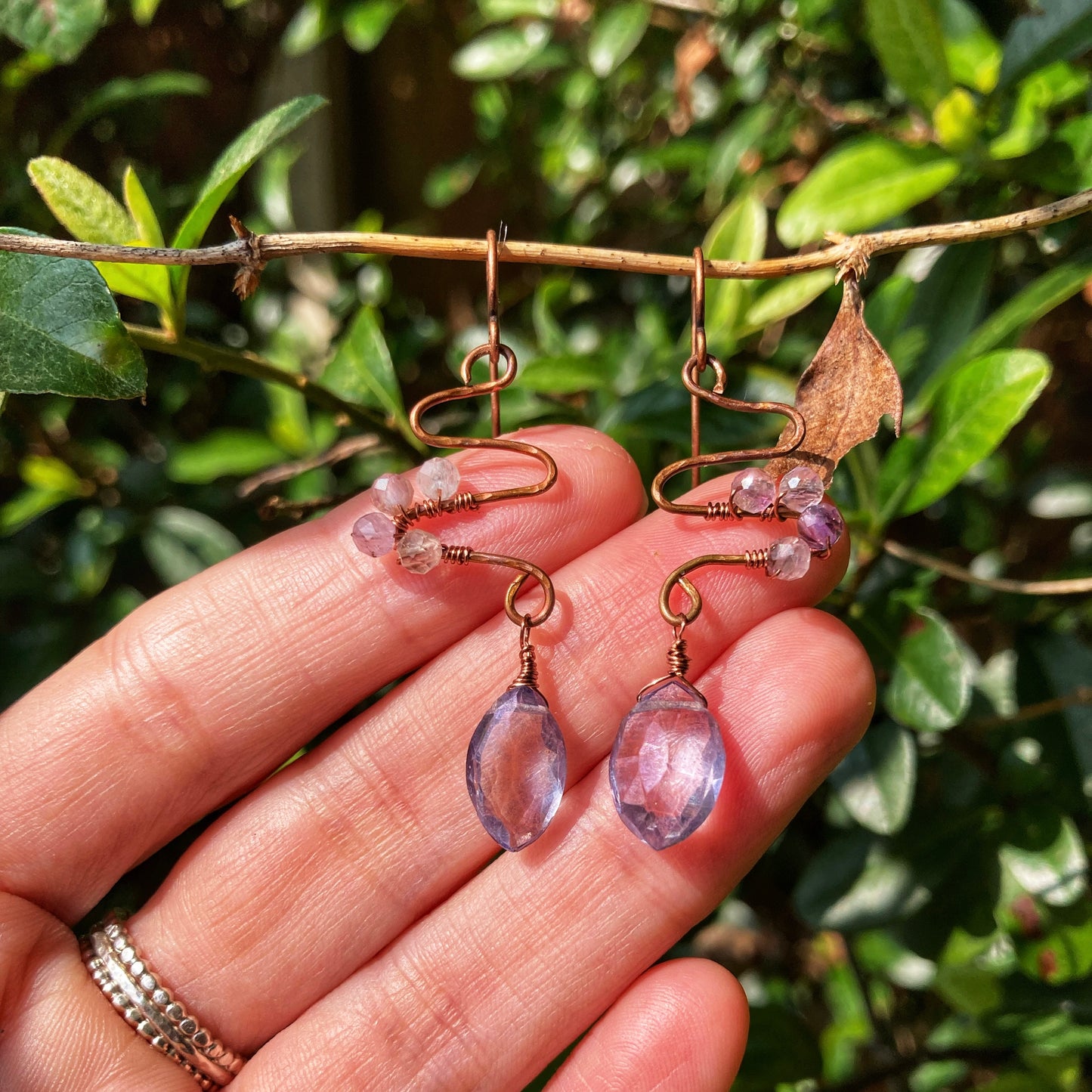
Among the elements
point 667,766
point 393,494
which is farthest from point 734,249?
point 667,766

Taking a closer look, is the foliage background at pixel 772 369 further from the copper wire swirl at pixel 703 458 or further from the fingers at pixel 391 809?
the fingers at pixel 391 809

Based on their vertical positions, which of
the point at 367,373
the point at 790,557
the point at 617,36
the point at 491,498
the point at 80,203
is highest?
the point at 80,203

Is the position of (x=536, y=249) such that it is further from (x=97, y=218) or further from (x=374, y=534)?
(x=97, y=218)

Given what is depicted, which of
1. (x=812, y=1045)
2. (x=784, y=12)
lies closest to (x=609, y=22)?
(x=784, y=12)

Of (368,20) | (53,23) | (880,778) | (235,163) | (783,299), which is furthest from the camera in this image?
(368,20)

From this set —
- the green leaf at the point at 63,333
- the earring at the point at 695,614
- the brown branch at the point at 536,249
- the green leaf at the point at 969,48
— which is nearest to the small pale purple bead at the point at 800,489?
the earring at the point at 695,614

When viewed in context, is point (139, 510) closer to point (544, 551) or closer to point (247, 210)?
point (544, 551)
